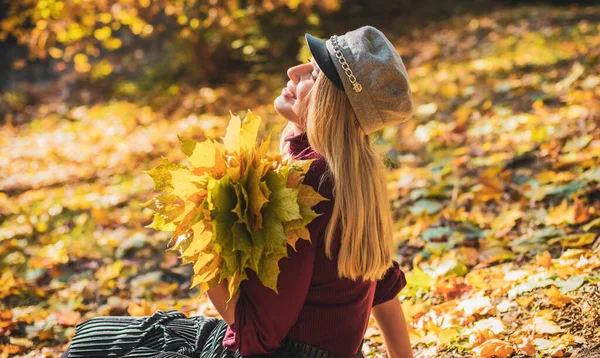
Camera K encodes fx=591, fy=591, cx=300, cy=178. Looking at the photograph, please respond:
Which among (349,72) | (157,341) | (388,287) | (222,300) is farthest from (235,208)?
(388,287)

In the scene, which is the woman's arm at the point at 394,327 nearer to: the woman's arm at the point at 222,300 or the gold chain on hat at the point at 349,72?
the woman's arm at the point at 222,300

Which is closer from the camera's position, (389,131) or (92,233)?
(92,233)

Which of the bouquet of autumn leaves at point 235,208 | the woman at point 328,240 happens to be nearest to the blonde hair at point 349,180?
the woman at point 328,240

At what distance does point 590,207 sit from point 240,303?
2.26m

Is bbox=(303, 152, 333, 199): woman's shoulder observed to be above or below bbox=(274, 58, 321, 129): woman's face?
below

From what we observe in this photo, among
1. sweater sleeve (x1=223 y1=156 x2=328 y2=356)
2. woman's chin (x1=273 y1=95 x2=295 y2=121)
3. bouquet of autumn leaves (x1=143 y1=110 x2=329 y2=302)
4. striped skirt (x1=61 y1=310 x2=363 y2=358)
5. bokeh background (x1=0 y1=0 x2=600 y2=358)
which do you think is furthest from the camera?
bokeh background (x1=0 y1=0 x2=600 y2=358)

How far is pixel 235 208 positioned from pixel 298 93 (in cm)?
52

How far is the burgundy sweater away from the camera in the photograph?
1.70m

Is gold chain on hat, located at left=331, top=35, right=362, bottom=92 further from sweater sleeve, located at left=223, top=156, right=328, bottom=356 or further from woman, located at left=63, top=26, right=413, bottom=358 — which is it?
sweater sleeve, located at left=223, top=156, right=328, bottom=356

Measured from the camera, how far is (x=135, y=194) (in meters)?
5.01

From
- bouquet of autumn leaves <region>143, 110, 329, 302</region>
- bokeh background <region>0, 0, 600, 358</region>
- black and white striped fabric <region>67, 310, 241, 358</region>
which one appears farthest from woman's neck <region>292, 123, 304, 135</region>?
black and white striped fabric <region>67, 310, 241, 358</region>

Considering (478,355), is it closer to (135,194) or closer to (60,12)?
(135,194)

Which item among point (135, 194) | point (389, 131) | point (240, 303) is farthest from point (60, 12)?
point (240, 303)

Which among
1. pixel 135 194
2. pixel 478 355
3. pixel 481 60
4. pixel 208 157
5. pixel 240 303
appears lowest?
pixel 135 194
